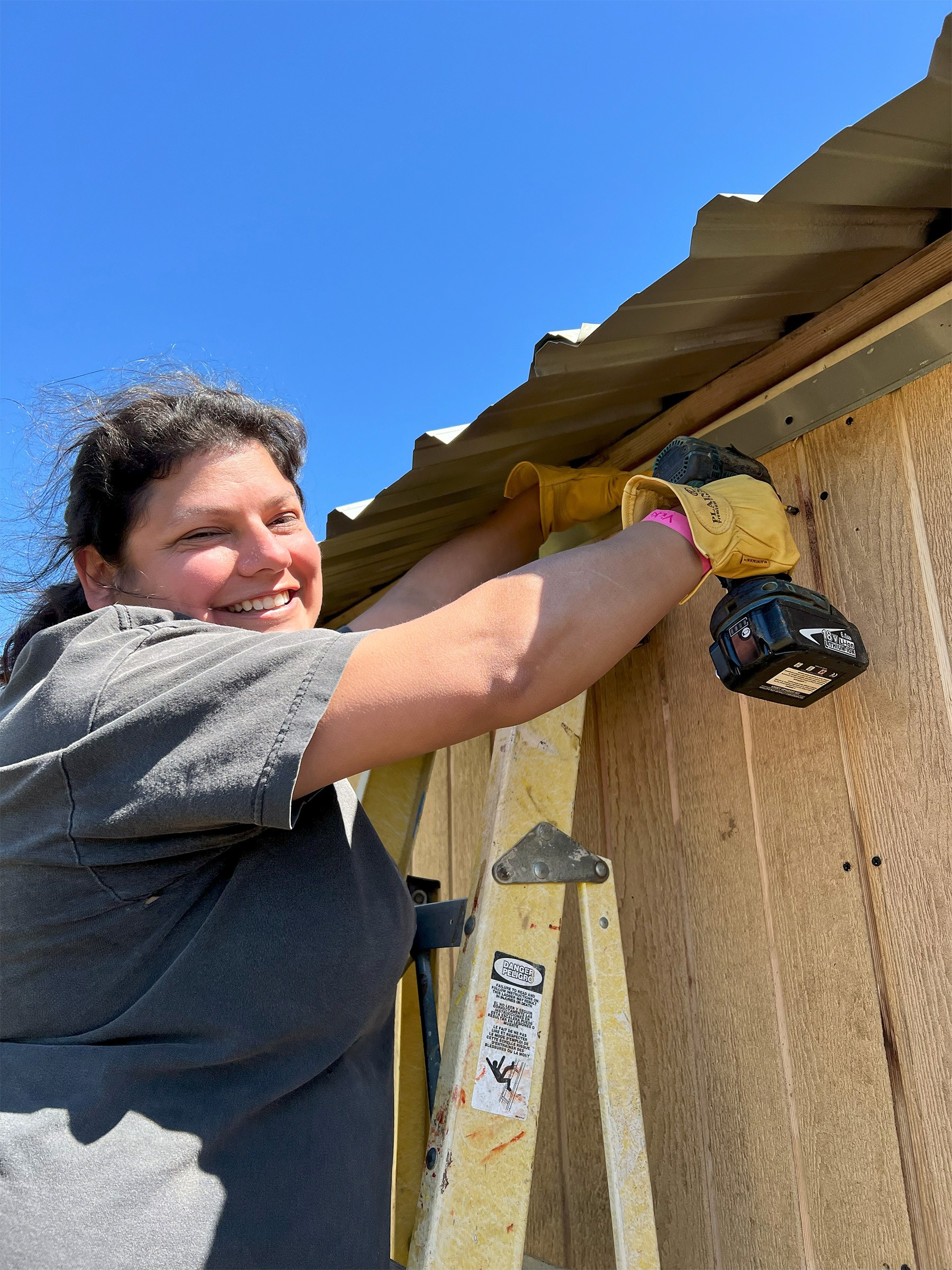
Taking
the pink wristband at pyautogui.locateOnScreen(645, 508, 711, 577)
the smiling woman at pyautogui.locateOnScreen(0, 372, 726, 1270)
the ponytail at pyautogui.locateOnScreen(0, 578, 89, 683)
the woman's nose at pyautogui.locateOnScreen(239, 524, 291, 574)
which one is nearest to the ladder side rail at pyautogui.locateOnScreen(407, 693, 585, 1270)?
the smiling woman at pyautogui.locateOnScreen(0, 372, 726, 1270)

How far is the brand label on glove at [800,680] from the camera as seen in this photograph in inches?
61.8

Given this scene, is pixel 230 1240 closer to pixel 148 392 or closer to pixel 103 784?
pixel 103 784

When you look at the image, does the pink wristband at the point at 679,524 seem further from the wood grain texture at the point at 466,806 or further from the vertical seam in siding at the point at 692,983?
the wood grain texture at the point at 466,806

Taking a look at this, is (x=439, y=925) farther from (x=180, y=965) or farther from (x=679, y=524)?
(x=679, y=524)

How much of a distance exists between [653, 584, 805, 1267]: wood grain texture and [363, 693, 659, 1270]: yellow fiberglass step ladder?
209mm

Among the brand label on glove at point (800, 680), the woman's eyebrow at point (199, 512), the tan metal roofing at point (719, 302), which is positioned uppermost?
the tan metal roofing at point (719, 302)

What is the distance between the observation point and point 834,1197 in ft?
5.04

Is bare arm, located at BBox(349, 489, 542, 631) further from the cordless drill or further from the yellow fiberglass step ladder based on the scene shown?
the cordless drill

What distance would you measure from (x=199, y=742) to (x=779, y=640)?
91 centimetres

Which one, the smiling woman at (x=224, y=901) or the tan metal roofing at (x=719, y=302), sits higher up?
the tan metal roofing at (x=719, y=302)


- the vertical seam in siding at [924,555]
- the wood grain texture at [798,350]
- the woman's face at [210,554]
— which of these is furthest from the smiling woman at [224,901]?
the wood grain texture at [798,350]

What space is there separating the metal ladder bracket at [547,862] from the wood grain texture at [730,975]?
316 millimetres

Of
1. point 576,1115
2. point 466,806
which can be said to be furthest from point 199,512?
point 576,1115

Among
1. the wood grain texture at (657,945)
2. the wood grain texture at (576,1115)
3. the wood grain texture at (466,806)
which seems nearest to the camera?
the wood grain texture at (657,945)
